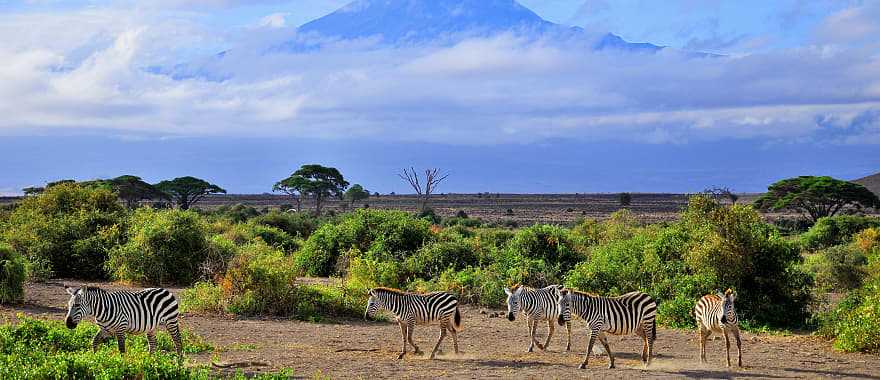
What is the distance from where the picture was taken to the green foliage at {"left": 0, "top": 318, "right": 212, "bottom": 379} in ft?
36.3

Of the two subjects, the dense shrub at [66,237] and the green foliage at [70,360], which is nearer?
the green foliage at [70,360]

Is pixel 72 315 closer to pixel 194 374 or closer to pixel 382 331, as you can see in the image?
pixel 194 374

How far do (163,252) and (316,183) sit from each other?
5303 centimetres

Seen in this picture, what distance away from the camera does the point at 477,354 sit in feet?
51.5

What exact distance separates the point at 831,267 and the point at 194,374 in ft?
74.2

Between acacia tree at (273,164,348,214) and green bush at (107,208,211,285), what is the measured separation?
50.8 m

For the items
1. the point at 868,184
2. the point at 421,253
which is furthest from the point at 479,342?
the point at 868,184

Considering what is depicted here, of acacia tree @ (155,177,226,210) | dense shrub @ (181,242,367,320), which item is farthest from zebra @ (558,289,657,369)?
acacia tree @ (155,177,226,210)

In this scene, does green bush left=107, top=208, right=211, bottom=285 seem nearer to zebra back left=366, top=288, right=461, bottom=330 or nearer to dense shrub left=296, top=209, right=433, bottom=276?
dense shrub left=296, top=209, right=433, bottom=276

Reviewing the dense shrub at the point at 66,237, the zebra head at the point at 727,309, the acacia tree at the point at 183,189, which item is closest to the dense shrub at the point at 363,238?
the dense shrub at the point at 66,237

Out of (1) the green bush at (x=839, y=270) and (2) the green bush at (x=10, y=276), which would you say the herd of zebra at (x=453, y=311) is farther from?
(1) the green bush at (x=839, y=270)

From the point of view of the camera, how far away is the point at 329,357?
49.0 feet

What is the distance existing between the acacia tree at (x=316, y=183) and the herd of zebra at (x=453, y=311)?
63.9 metres

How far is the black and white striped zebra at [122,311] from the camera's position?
13.5 metres
